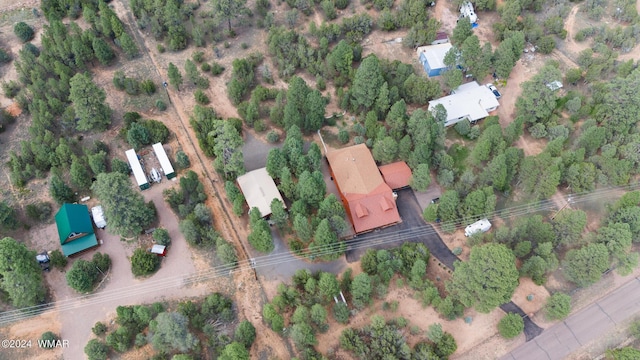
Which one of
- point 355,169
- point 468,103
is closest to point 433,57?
point 468,103

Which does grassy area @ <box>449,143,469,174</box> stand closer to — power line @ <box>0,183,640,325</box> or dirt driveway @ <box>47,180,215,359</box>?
power line @ <box>0,183,640,325</box>

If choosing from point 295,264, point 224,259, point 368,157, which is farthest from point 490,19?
point 224,259

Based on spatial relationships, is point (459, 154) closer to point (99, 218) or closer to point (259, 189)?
point (259, 189)

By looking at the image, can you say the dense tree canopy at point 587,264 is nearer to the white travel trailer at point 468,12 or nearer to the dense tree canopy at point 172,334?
the dense tree canopy at point 172,334

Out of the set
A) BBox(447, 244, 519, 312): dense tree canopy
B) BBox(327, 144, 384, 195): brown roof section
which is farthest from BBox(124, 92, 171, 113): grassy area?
BBox(447, 244, 519, 312): dense tree canopy

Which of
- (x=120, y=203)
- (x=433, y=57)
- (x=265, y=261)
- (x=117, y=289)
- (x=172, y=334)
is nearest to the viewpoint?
(x=172, y=334)

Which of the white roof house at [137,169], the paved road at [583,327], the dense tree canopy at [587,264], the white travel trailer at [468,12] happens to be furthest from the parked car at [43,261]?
the white travel trailer at [468,12]
